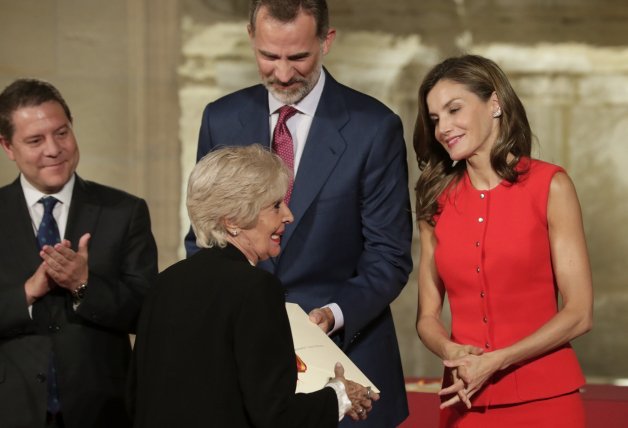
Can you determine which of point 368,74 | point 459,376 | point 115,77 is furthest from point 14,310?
point 368,74

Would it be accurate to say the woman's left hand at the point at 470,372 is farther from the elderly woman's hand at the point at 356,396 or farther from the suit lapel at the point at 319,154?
the suit lapel at the point at 319,154

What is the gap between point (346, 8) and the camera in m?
6.55

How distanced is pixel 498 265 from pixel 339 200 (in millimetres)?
532

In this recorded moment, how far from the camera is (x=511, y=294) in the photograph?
3250mm

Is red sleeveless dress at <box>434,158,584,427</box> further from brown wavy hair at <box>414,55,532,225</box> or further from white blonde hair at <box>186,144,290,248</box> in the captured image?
white blonde hair at <box>186,144,290,248</box>

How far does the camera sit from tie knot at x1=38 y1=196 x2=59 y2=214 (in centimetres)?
367

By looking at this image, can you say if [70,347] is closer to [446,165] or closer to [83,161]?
[446,165]

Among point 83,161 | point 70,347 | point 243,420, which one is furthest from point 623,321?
point 243,420

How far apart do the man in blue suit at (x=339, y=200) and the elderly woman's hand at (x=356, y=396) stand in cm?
41

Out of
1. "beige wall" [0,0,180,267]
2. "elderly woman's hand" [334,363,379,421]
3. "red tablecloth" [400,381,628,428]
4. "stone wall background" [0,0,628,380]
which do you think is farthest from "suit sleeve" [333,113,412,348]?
Answer: "beige wall" [0,0,180,267]

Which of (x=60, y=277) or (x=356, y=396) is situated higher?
(x=60, y=277)

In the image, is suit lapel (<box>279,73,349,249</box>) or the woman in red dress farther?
suit lapel (<box>279,73,349,249</box>)

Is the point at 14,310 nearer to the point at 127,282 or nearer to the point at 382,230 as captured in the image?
the point at 127,282

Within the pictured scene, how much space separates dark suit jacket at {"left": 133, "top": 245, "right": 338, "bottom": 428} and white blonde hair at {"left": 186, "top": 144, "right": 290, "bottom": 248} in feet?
0.28
